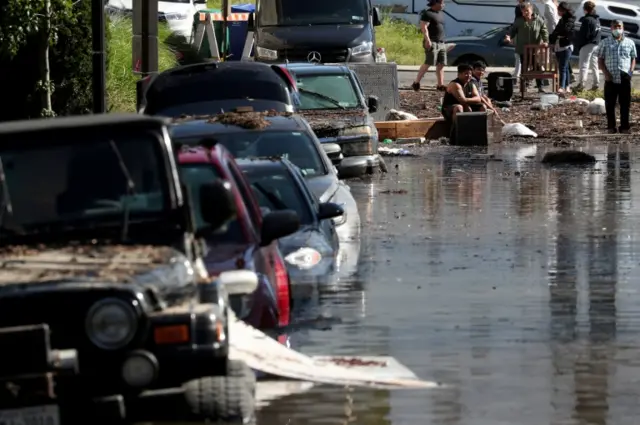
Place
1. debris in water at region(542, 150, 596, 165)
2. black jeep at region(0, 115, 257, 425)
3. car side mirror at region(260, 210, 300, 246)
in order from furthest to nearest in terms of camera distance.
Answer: debris in water at region(542, 150, 596, 165), car side mirror at region(260, 210, 300, 246), black jeep at region(0, 115, 257, 425)

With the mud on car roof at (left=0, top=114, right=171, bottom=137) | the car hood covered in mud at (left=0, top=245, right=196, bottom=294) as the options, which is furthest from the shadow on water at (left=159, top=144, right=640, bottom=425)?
the mud on car roof at (left=0, top=114, right=171, bottom=137)

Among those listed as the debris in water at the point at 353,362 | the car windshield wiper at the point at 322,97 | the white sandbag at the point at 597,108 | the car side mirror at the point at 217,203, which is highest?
the car side mirror at the point at 217,203

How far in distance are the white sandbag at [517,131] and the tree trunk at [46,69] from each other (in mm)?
8283

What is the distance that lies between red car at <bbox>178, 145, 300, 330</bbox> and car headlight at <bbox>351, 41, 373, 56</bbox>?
653 inches

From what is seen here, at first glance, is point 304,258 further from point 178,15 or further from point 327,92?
A: point 178,15

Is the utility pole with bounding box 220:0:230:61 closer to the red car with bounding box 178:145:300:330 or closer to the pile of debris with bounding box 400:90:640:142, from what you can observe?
the pile of debris with bounding box 400:90:640:142

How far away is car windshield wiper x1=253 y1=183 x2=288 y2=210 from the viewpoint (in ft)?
40.0

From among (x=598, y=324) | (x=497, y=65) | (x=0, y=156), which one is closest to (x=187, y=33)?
(x=497, y=65)

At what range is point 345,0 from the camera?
90.2 ft

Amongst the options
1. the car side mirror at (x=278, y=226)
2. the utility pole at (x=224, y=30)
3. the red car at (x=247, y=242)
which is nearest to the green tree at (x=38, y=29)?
the red car at (x=247, y=242)

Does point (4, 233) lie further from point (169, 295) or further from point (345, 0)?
point (345, 0)

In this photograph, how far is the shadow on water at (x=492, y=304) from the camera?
335 inches

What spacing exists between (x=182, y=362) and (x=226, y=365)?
0.23 meters

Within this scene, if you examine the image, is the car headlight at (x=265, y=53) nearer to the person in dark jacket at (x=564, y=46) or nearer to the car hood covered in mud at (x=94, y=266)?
the person in dark jacket at (x=564, y=46)
